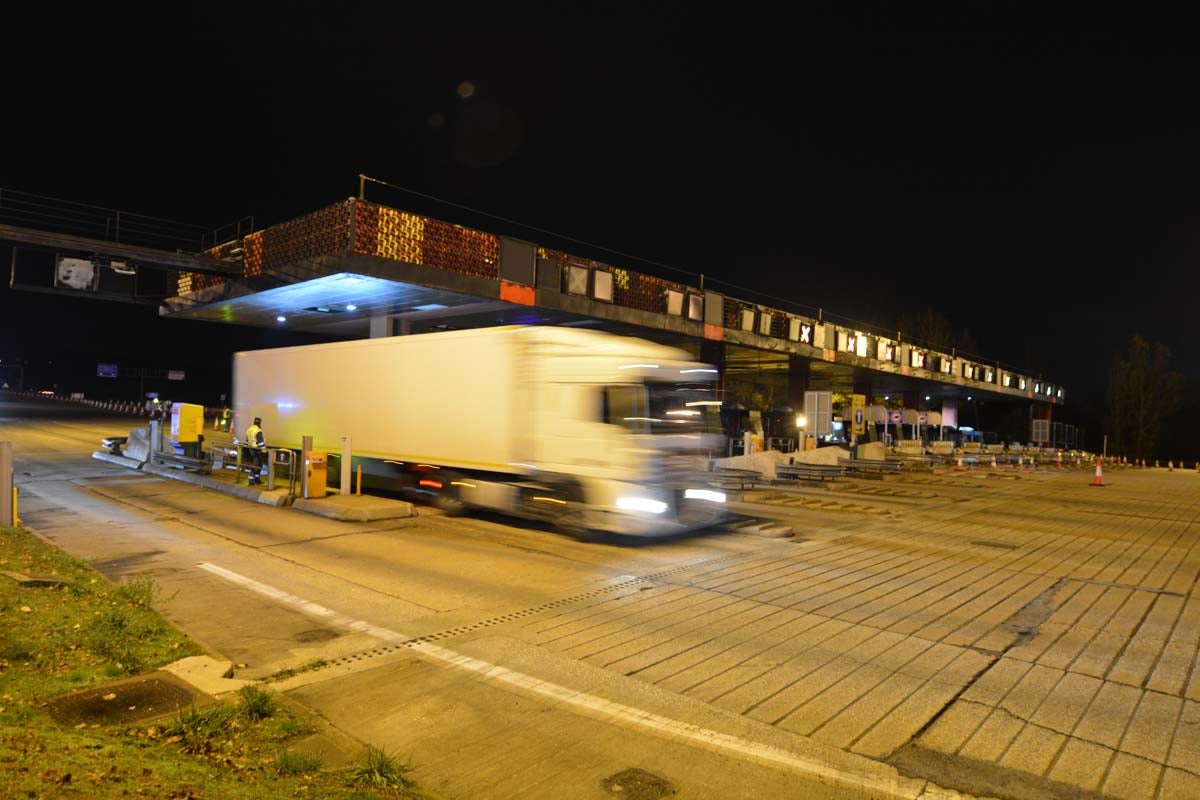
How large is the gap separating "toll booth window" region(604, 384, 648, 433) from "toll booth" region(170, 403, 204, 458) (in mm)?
13073

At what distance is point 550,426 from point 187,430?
12466 millimetres

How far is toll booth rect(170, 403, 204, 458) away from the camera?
1859cm

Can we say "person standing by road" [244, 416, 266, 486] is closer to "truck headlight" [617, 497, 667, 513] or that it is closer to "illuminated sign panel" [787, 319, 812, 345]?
"truck headlight" [617, 497, 667, 513]

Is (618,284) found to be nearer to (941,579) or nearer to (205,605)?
(941,579)

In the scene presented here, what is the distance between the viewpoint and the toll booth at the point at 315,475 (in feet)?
46.8

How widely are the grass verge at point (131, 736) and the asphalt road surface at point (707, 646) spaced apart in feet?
1.37

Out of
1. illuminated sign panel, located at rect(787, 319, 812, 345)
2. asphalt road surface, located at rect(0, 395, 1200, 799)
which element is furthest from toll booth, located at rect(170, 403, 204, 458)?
illuminated sign panel, located at rect(787, 319, 812, 345)

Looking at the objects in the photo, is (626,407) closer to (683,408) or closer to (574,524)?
(683,408)

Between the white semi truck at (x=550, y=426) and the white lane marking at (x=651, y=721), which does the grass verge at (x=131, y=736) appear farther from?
the white semi truck at (x=550, y=426)

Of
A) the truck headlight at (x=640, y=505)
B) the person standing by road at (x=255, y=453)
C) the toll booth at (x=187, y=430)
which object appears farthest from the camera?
the toll booth at (x=187, y=430)

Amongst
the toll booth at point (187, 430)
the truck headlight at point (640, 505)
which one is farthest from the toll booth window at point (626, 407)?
the toll booth at point (187, 430)

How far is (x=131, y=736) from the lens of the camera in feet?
12.9

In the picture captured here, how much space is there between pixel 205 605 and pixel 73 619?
1403 mm

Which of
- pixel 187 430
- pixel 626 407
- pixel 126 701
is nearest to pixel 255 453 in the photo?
pixel 187 430
